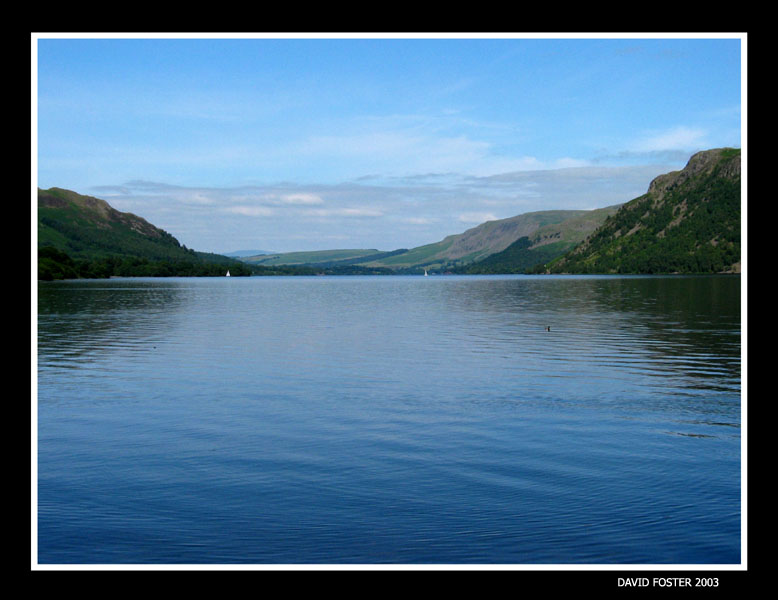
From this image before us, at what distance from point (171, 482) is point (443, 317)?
65.4 metres

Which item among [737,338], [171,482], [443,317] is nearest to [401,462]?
[171,482]

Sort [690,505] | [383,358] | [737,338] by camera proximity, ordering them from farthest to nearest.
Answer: [737,338], [383,358], [690,505]

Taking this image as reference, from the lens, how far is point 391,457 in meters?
21.7

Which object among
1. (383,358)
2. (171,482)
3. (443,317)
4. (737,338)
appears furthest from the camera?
(443,317)

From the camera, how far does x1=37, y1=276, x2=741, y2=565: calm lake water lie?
15281mm

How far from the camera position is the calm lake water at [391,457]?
50.1 ft
